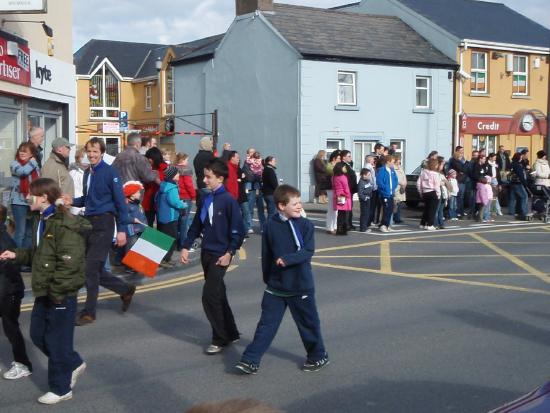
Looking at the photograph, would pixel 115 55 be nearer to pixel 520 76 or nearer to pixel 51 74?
pixel 520 76

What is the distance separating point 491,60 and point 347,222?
19793 millimetres

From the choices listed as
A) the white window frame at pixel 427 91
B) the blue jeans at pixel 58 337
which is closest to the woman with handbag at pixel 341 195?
the blue jeans at pixel 58 337

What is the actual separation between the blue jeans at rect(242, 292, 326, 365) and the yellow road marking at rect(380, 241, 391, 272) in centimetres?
565

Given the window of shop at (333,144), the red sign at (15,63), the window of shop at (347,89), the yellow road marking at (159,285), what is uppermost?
the window of shop at (347,89)

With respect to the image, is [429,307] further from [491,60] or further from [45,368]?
[491,60]

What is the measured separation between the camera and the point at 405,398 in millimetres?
6047

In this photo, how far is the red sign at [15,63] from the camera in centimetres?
1484

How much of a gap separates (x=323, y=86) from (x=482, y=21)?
1088 centimetres

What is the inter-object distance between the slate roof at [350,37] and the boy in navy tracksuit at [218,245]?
22928 millimetres

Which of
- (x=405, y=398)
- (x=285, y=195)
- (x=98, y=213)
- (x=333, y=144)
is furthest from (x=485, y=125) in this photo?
(x=405, y=398)

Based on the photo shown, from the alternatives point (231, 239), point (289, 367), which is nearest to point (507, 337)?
point (289, 367)

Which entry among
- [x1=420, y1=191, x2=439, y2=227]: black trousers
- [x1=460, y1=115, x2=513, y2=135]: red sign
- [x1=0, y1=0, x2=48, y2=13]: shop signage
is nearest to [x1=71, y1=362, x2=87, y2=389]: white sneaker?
[x1=0, y1=0, x2=48, y2=13]: shop signage

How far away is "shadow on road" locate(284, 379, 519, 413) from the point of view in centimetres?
582

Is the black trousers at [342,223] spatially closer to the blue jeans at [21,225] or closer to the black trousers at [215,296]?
the blue jeans at [21,225]
